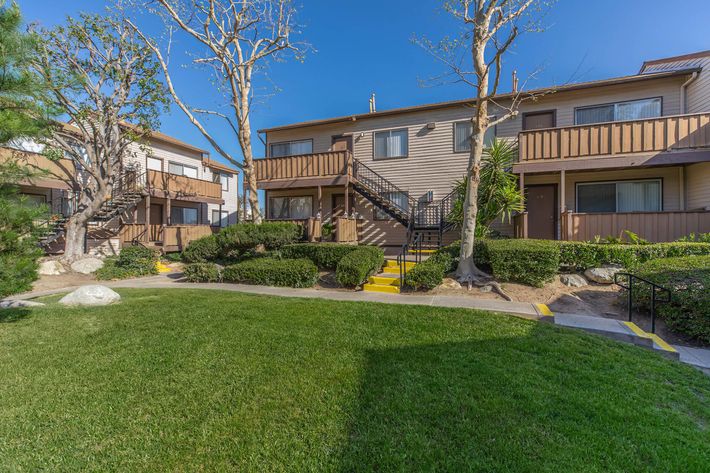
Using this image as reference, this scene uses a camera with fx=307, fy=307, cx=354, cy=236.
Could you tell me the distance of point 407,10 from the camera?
34.9 ft

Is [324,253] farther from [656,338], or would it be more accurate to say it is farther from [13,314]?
[656,338]

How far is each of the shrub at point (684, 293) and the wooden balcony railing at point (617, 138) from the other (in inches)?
177

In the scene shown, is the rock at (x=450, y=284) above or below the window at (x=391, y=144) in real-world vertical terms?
below

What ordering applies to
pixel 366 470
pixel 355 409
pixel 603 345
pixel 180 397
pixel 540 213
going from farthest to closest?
pixel 540 213, pixel 603 345, pixel 180 397, pixel 355 409, pixel 366 470

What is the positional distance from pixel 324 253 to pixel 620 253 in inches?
313

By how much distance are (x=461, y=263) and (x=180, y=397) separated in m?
6.93

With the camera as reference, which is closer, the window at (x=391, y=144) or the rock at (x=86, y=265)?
the rock at (x=86, y=265)

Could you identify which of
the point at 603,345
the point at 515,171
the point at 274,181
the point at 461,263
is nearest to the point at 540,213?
the point at 515,171

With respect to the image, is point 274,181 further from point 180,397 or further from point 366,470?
point 366,470

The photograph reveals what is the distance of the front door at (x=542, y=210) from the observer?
1173cm

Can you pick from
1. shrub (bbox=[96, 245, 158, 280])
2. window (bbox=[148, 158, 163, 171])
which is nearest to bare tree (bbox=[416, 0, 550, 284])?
shrub (bbox=[96, 245, 158, 280])

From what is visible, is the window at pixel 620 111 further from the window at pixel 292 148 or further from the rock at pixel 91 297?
the rock at pixel 91 297

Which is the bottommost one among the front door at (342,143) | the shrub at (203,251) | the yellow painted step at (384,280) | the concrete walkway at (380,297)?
the concrete walkway at (380,297)

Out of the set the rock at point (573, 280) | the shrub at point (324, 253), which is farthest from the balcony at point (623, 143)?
the shrub at point (324, 253)
